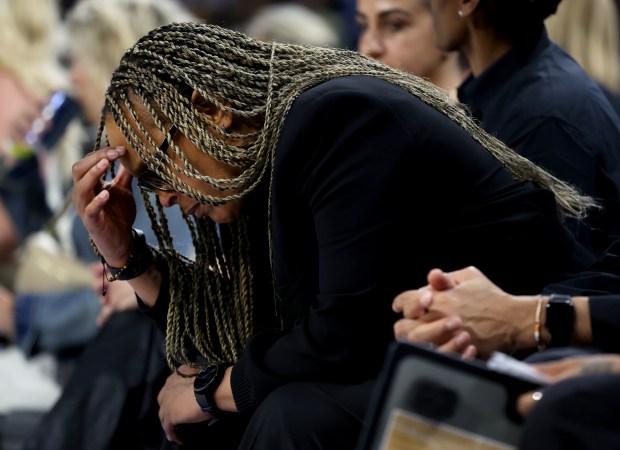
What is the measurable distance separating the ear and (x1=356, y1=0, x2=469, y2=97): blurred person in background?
1.44 m

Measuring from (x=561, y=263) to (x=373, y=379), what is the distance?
49 cm

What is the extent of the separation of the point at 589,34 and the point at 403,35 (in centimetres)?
64

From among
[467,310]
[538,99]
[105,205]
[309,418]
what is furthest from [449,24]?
[309,418]

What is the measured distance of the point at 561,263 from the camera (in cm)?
254

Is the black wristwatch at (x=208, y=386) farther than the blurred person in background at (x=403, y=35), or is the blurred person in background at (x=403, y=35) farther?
the blurred person in background at (x=403, y=35)

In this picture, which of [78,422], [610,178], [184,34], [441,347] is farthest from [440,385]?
[78,422]

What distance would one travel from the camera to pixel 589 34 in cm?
402

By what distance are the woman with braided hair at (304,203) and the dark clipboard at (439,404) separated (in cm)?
36

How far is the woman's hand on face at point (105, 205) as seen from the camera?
8.70 ft

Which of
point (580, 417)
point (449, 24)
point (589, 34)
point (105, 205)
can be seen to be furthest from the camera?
point (589, 34)

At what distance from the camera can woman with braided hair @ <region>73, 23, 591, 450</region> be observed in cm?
232

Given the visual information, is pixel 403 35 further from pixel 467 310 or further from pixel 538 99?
pixel 467 310

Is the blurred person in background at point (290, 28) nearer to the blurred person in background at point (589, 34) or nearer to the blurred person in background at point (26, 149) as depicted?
the blurred person in background at point (26, 149)

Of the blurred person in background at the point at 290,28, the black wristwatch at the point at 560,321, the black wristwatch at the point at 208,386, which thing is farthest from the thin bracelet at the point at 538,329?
the blurred person in background at the point at 290,28
